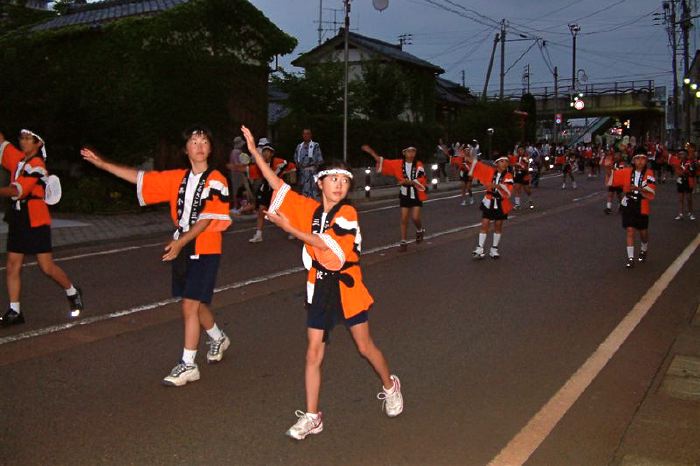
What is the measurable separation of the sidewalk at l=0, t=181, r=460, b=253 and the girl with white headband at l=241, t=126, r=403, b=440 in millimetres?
7154

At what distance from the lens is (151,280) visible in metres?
9.39

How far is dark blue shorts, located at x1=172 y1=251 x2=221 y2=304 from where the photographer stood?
525cm

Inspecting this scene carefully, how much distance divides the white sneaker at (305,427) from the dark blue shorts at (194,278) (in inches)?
51.9

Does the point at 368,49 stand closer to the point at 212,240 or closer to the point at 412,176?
the point at 412,176

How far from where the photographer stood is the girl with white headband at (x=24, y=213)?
673 centimetres

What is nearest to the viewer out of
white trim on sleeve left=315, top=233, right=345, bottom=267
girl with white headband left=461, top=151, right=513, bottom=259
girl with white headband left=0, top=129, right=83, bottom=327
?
white trim on sleeve left=315, top=233, right=345, bottom=267

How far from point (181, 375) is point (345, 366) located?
129cm

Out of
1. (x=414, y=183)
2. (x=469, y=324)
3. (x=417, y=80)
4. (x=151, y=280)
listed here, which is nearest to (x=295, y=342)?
(x=469, y=324)

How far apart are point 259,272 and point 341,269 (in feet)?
19.1

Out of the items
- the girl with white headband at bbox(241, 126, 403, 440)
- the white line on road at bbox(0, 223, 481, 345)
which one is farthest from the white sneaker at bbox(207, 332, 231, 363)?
the white line on road at bbox(0, 223, 481, 345)

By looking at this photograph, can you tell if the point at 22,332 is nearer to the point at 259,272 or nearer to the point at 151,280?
the point at 151,280

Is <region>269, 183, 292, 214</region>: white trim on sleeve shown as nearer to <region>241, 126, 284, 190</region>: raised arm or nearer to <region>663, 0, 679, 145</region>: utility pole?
<region>241, 126, 284, 190</region>: raised arm

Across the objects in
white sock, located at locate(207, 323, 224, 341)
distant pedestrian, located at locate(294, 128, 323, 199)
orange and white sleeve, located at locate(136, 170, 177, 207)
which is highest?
distant pedestrian, located at locate(294, 128, 323, 199)

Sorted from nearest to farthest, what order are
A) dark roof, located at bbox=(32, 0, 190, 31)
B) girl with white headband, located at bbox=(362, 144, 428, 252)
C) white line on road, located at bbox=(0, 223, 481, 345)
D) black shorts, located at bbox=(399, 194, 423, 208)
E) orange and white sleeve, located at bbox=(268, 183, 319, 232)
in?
1. orange and white sleeve, located at bbox=(268, 183, 319, 232)
2. white line on road, located at bbox=(0, 223, 481, 345)
3. girl with white headband, located at bbox=(362, 144, 428, 252)
4. black shorts, located at bbox=(399, 194, 423, 208)
5. dark roof, located at bbox=(32, 0, 190, 31)
